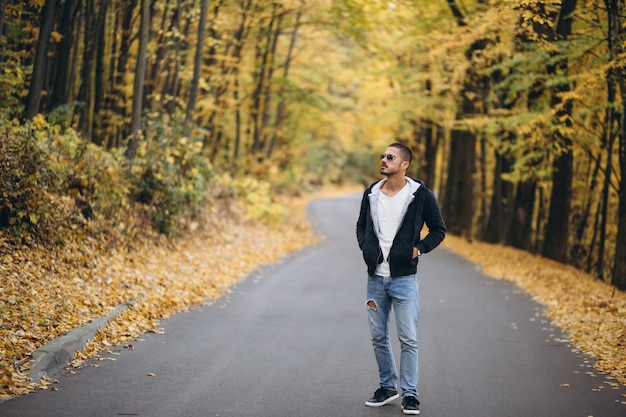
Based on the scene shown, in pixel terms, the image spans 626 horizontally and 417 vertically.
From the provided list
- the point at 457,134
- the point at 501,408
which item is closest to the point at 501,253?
the point at 457,134

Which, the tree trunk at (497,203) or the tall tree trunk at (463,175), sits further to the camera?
the tall tree trunk at (463,175)

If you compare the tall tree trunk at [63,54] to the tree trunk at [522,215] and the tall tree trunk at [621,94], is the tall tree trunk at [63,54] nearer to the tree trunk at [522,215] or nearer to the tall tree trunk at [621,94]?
the tall tree trunk at [621,94]

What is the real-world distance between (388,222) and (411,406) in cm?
157

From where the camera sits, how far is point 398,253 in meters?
6.20

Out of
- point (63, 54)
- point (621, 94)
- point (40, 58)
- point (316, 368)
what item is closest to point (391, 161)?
point (316, 368)

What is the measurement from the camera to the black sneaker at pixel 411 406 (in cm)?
612

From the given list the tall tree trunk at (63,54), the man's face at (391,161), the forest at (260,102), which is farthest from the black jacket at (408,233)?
the tall tree trunk at (63,54)

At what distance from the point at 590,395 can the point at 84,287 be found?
6.54 metres

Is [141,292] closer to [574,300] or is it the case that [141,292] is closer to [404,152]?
[404,152]

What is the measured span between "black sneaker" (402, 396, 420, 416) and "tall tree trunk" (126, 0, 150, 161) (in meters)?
11.2

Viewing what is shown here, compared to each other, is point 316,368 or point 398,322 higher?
point 398,322

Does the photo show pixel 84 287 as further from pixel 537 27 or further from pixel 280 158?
pixel 280 158

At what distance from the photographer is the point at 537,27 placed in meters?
15.8

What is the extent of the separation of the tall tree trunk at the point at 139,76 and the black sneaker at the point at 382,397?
10.9 meters
